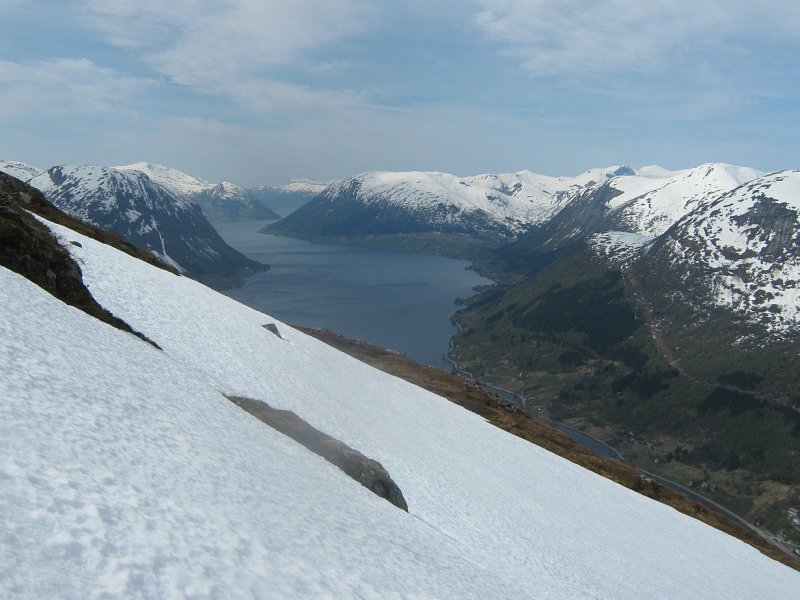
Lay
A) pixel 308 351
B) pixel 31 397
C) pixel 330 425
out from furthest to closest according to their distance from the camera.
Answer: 1. pixel 308 351
2. pixel 330 425
3. pixel 31 397

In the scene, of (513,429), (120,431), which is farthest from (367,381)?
(120,431)

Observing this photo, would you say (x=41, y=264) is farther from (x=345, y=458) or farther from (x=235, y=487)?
(x=235, y=487)

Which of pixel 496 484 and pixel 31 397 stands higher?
pixel 31 397

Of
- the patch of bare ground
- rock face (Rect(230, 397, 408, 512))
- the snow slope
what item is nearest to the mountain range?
the snow slope

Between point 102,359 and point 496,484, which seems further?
point 496,484

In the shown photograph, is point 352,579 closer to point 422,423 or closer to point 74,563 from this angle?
point 74,563

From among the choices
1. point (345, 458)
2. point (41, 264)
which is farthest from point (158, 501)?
point (41, 264)

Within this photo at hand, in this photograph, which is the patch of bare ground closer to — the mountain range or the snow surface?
the mountain range

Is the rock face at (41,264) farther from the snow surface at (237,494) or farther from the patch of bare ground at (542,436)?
the patch of bare ground at (542,436)
